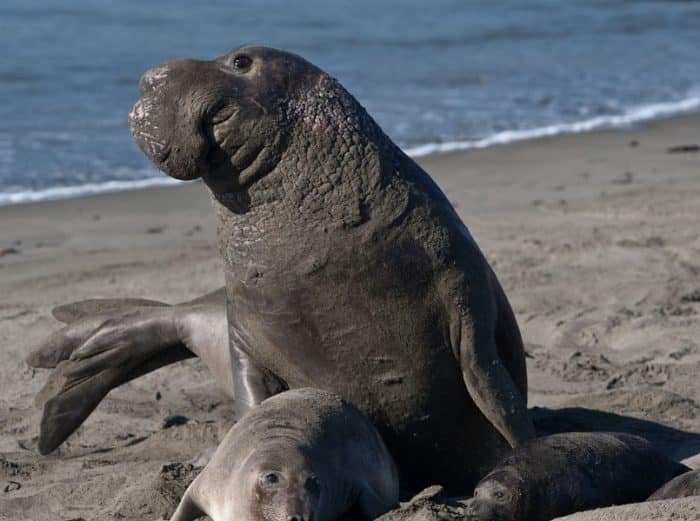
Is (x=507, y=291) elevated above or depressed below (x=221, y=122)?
below

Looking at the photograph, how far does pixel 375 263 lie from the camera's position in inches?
180

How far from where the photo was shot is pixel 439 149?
12.5m

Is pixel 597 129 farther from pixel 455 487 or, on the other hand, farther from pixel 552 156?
pixel 455 487

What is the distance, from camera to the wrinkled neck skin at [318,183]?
4.60 m

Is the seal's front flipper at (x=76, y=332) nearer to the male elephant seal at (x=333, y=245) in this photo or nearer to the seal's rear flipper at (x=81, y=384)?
the seal's rear flipper at (x=81, y=384)

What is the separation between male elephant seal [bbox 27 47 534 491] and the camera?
4535 millimetres

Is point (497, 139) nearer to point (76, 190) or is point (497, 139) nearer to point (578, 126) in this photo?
point (578, 126)

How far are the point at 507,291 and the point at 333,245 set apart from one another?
3215mm

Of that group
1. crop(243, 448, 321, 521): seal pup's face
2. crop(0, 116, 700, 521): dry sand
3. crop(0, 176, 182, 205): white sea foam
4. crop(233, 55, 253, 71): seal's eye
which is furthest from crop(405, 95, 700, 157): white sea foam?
crop(243, 448, 321, 521): seal pup's face

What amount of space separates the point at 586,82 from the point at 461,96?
1.80 metres

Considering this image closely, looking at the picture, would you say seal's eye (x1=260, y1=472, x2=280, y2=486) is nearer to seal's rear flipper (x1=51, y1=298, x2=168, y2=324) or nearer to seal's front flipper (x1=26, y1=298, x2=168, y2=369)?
seal's front flipper (x1=26, y1=298, x2=168, y2=369)

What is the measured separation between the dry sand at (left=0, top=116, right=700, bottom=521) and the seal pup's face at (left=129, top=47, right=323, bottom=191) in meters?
1.09

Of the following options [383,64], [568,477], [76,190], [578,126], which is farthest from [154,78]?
[383,64]

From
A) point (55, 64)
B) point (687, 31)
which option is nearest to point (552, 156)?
point (55, 64)
